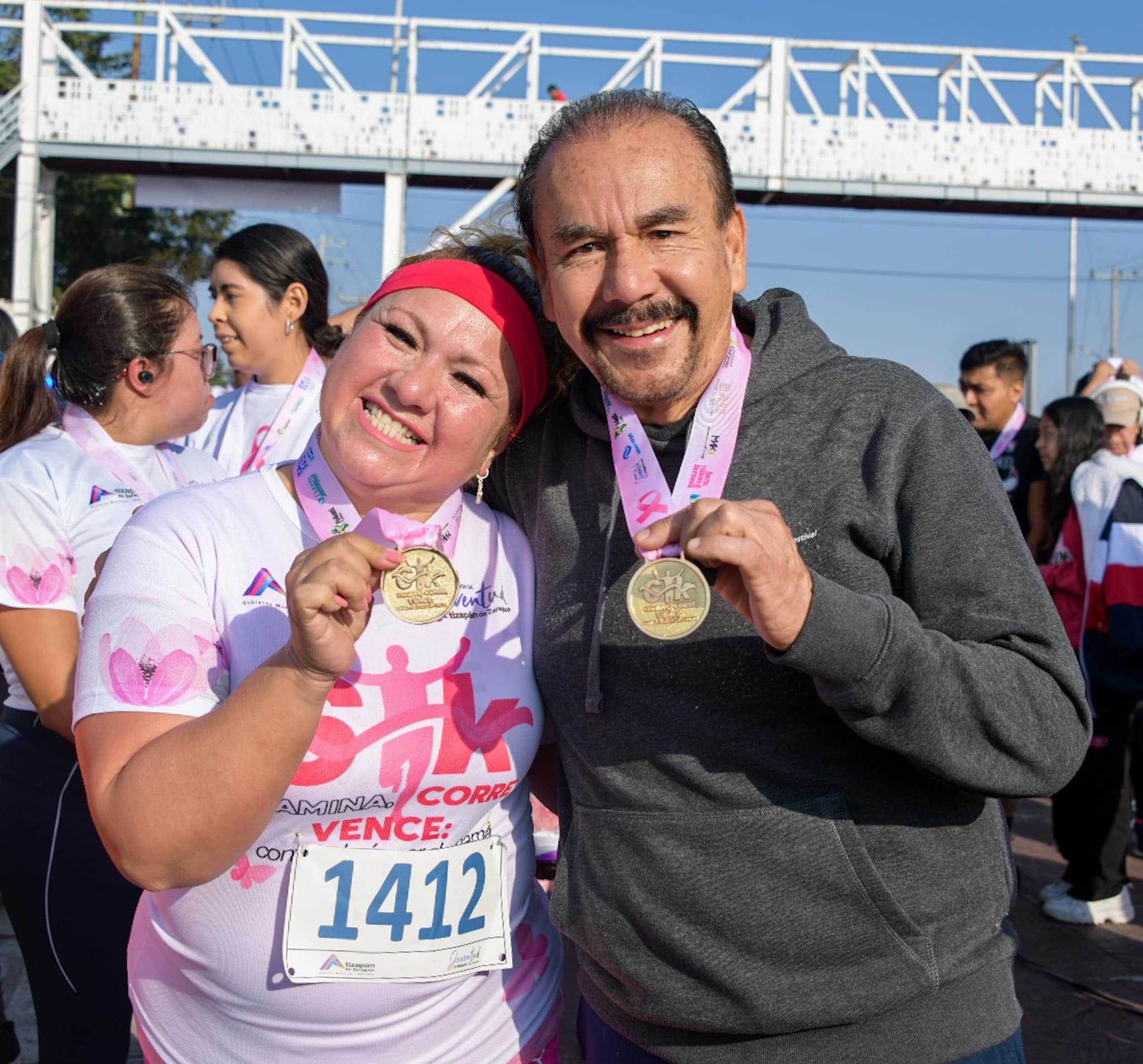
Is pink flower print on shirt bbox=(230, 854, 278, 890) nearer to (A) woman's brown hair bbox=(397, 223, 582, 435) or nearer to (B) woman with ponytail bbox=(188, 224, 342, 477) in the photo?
(A) woman's brown hair bbox=(397, 223, 582, 435)

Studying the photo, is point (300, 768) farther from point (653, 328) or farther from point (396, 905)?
point (653, 328)

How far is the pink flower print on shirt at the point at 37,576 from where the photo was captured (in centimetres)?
262

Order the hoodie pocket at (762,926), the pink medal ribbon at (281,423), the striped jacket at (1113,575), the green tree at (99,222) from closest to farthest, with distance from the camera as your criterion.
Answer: the hoodie pocket at (762,926) < the pink medal ribbon at (281,423) < the striped jacket at (1113,575) < the green tree at (99,222)

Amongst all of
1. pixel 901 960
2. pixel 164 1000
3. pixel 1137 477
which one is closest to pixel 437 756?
pixel 164 1000

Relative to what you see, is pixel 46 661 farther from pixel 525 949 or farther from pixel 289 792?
pixel 525 949

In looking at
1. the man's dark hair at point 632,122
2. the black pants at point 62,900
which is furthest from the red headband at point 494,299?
the black pants at point 62,900

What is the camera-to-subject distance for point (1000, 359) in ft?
22.0

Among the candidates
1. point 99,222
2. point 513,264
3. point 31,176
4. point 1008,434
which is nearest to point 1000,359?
point 1008,434

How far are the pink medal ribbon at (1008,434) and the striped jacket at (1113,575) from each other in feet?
4.03

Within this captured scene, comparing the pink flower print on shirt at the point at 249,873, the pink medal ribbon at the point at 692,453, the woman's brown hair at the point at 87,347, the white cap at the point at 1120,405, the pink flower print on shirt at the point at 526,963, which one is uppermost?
the white cap at the point at 1120,405

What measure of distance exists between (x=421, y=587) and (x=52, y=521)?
147cm

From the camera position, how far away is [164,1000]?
187cm

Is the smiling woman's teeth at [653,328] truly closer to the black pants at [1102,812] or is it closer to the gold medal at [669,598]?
the gold medal at [669,598]

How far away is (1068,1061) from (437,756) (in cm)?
318
